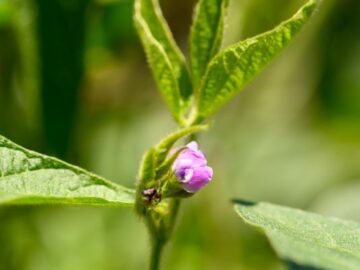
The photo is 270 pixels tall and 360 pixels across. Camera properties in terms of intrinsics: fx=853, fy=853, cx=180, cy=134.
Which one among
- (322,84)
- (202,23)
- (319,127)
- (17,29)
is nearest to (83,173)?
(202,23)

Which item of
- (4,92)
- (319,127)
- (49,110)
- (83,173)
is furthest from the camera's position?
(319,127)

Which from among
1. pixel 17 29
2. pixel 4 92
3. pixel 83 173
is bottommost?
pixel 4 92

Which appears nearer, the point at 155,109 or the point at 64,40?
the point at 64,40

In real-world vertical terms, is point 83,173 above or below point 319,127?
above

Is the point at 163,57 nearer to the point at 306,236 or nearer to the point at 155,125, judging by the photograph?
the point at 306,236

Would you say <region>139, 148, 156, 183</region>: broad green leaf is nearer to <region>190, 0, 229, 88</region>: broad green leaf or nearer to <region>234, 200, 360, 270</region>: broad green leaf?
<region>234, 200, 360, 270</region>: broad green leaf

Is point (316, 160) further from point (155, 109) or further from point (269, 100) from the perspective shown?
point (155, 109)

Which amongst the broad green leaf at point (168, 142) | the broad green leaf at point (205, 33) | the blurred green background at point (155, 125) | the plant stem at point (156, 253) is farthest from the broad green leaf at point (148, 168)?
the blurred green background at point (155, 125)

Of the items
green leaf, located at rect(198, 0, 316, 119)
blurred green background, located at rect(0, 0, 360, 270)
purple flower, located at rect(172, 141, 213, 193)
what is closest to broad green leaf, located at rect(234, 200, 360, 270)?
purple flower, located at rect(172, 141, 213, 193)
